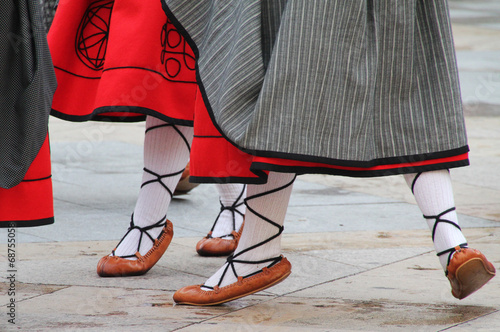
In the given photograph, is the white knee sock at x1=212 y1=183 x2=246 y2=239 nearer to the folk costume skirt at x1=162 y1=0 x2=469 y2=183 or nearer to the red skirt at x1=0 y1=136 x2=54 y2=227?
the folk costume skirt at x1=162 y1=0 x2=469 y2=183

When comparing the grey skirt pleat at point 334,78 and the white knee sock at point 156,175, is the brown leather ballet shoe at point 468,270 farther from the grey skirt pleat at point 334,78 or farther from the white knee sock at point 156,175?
the white knee sock at point 156,175

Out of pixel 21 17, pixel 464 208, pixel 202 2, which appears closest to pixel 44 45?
pixel 21 17

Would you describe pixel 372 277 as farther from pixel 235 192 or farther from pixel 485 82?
pixel 485 82

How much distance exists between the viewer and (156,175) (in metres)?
2.76

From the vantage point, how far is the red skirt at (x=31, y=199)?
82.2 inches

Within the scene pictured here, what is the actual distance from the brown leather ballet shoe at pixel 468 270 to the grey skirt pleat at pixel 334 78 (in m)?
0.29

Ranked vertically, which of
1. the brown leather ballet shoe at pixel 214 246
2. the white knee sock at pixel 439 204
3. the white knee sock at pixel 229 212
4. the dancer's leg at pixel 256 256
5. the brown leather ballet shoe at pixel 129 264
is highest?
the white knee sock at pixel 439 204

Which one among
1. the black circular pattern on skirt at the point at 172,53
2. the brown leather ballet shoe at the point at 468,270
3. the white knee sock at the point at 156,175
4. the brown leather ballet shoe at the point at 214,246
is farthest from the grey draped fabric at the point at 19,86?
the brown leather ballet shoe at the point at 468,270

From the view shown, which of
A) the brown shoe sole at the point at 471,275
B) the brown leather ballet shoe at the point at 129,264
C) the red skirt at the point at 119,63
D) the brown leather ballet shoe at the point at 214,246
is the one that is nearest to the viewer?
the brown shoe sole at the point at 471,275

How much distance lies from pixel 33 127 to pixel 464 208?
7.70 feet

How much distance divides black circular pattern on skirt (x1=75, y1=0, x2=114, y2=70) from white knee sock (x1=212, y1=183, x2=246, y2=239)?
743 mm

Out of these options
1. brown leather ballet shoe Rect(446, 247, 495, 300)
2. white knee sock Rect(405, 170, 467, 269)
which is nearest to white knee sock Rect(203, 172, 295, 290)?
white knee sock Rect(405, 170, 467, 269)

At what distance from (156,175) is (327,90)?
921 millimetres

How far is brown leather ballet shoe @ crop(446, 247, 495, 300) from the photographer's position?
83.7 inches
